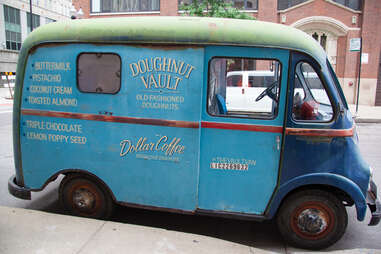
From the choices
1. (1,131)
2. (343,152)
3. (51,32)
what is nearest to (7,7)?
(1,131)

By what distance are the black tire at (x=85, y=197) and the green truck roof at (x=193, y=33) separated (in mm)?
1809

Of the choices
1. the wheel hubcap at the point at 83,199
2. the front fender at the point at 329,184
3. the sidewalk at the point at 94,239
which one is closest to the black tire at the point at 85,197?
the wheel hubcap at the point at 83,199

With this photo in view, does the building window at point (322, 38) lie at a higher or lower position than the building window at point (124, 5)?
lower

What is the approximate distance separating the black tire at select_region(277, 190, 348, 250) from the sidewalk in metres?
0.17

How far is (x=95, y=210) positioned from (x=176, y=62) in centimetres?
224

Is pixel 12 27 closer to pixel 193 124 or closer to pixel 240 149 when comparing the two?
pixel 193 124

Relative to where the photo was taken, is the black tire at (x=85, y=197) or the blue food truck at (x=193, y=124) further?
the black tire at (x=85, y=197)

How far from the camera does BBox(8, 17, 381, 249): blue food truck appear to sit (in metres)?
3.62

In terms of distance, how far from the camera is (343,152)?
11.8ft

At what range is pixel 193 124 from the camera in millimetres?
3738

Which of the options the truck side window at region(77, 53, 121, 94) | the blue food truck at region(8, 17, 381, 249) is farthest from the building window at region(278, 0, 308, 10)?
the truck side window at region(77, 53, 121, 94)

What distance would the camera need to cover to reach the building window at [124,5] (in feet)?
74.3

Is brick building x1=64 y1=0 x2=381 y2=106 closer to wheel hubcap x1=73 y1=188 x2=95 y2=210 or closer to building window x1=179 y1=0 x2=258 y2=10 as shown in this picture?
building window x1=179 y1=0 x2=258 y2=10

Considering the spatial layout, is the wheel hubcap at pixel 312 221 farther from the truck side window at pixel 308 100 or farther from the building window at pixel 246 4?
the building window at pixel 246 4
